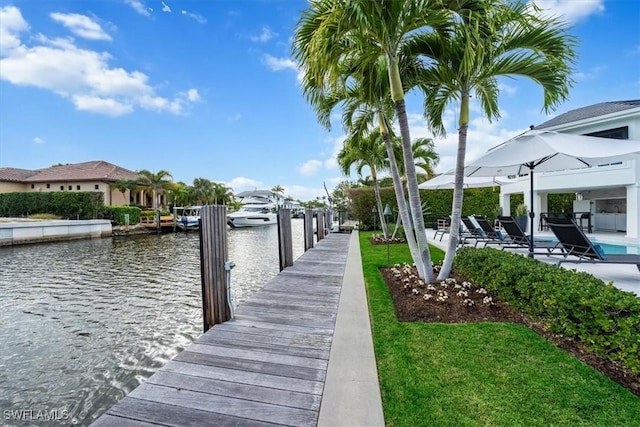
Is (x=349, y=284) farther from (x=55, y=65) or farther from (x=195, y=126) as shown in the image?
(x=195, y=126)

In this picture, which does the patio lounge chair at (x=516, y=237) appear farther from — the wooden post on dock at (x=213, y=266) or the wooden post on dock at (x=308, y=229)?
the wooden post on dock at (x=213, y=266)

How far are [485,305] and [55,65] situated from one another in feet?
63.5

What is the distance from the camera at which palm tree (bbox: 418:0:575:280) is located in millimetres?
3936

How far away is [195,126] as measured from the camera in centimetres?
2441

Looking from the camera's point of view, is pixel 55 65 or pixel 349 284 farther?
pixel 55 65

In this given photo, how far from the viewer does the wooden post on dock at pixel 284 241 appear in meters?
7.24

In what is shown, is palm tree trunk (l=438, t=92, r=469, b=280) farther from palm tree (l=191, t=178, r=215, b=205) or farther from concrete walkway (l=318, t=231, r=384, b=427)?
palm tree (l=191, t=178, r=215, b=205)

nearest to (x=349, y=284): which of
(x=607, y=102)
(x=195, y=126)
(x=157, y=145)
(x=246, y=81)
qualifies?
(x=246, y=81)

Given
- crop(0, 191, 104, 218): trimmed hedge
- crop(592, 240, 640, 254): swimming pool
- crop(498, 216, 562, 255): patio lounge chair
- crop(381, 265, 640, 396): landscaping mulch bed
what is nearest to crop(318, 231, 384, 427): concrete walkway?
crop(381, 265, 640, 396): landscaping mulch bed

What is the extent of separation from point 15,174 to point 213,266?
144 ft

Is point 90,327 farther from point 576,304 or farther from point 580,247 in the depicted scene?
point 580,247

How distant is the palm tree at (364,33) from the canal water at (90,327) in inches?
172

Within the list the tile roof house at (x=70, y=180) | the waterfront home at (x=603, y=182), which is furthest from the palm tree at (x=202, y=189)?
the waterfront home at (x=603, y=182)

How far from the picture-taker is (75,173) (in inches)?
1271
